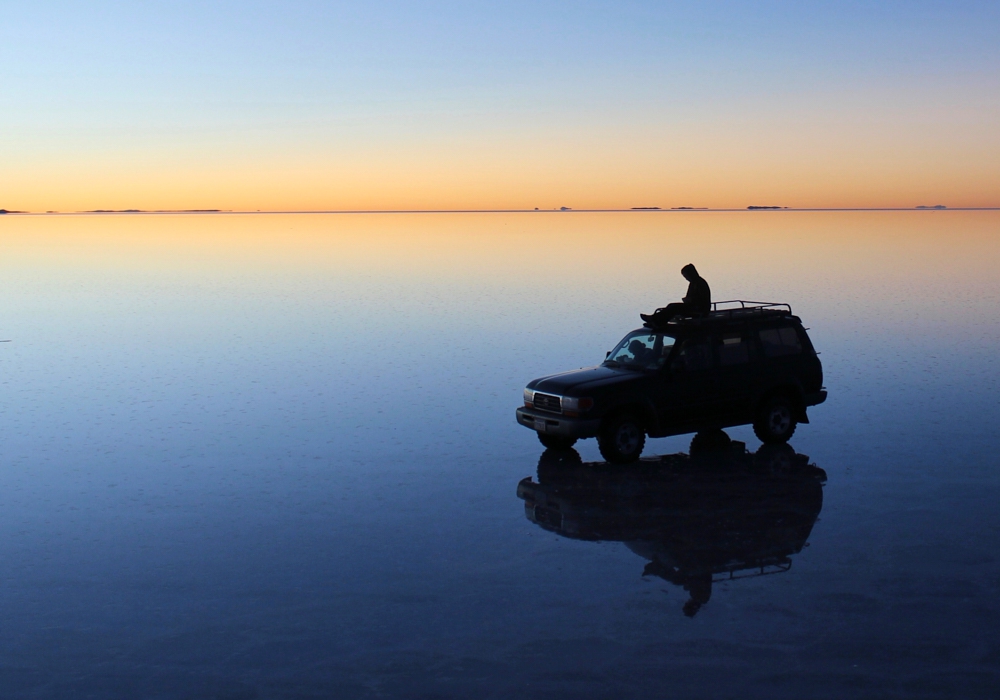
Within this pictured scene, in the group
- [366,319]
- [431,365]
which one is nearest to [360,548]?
[431,365]

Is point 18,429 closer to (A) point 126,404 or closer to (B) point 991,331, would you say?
(A) point 126,404

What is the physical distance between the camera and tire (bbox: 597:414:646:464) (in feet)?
48.6

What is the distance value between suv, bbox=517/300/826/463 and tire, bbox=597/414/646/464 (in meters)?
0.01

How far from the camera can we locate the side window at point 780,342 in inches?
643

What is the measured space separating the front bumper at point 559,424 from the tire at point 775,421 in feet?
10.0

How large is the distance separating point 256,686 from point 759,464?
9.08 meters

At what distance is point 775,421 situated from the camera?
16.2 metres

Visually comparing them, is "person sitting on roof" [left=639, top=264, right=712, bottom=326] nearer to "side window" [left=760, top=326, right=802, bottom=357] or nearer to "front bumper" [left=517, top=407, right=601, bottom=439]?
"side window" [left=760, top=326, right=802, bottom=357]

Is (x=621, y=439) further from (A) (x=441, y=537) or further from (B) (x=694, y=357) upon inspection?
(A) (x=441, y=537)

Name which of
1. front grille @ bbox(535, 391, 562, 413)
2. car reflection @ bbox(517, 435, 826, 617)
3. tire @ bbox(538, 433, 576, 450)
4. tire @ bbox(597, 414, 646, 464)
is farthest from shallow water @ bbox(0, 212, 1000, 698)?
front grille @ bbox(535, 391, 562, 413)

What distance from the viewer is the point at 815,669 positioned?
8023mm

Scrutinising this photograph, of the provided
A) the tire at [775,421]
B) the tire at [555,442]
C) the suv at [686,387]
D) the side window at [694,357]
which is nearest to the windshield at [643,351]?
the suv at [686,387]

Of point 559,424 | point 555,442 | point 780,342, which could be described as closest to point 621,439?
point 559,424

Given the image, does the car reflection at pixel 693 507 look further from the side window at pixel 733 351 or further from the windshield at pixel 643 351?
the windshield at pixel 643 351
